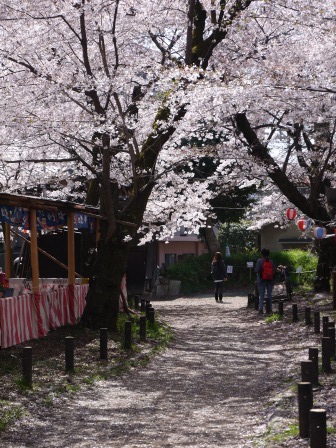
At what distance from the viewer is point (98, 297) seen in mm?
16438

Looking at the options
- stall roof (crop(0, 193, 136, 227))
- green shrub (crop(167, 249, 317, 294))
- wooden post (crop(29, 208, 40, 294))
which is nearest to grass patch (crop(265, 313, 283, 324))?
stall roof (crop(0, 193, 136, 227))

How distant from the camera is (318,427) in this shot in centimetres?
589

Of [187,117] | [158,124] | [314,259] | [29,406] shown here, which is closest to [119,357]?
[29,406]

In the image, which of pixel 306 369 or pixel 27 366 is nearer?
pixel 306 369

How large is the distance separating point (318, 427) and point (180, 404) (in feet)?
13.1

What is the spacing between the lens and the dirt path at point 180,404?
A: 776 cm

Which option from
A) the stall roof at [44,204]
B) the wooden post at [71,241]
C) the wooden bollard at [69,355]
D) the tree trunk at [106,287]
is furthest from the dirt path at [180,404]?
the stall roof at [44,204]

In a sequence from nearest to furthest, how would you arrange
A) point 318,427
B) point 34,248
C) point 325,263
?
point 318,427, point 34,248, point 325,263

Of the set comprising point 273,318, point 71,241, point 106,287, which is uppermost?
point 71,241

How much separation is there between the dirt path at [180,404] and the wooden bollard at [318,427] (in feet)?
4.52

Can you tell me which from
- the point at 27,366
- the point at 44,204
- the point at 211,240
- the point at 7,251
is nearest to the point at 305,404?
the point at 27,366

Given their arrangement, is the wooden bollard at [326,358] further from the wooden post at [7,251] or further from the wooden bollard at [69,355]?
the wooden post at [7,251]

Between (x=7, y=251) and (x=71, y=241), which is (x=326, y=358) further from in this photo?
(x=7, y=251)

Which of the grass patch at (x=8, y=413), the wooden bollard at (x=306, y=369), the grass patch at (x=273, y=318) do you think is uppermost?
the wooden bollard at (x=306, y=369)
